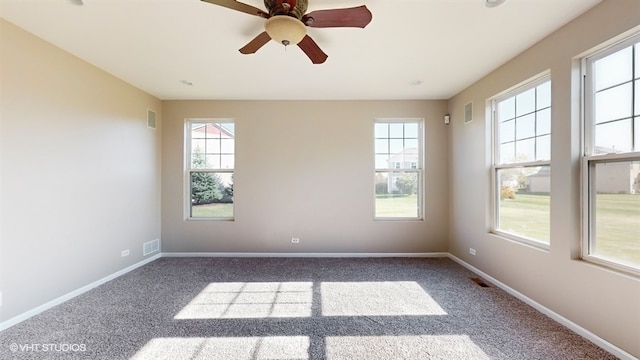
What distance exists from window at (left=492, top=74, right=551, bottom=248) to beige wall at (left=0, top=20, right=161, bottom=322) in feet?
16.0

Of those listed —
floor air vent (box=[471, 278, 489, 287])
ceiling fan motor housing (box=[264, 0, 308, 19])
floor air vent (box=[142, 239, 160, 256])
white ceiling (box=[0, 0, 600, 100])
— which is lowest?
floor air vent (box=[471, 278, 489, 287])

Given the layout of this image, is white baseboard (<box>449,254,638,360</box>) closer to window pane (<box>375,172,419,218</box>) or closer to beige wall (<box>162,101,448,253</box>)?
beige wall (<box>162,101,448,253</box>)

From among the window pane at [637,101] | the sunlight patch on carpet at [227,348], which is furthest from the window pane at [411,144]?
the sunlight patch on carpet at [227,348]

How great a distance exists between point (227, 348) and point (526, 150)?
3496mm

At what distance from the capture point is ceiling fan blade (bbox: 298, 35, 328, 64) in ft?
6.83

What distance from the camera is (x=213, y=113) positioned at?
171 inches

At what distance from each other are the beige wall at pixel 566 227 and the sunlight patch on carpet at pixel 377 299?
3.30 ft

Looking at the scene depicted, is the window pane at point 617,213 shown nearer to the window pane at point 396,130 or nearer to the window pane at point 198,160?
the window pane at point 396,130

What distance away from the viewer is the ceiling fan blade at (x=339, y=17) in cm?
174

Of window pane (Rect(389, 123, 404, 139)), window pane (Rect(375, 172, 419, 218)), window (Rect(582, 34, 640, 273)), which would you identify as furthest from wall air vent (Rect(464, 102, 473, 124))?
window (Rect(582, 34, 640, 273))

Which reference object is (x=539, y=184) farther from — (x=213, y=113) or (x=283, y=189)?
(x=213, y=113)

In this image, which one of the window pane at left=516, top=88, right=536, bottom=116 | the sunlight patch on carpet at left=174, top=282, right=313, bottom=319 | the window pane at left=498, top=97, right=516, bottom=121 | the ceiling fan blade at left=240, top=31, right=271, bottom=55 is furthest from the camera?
the window pane at left=498, top=97, right=516, bottom=121

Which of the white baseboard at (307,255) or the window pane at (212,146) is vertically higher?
the window pane at (212,146)

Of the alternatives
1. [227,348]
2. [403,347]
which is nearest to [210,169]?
[227,348]
